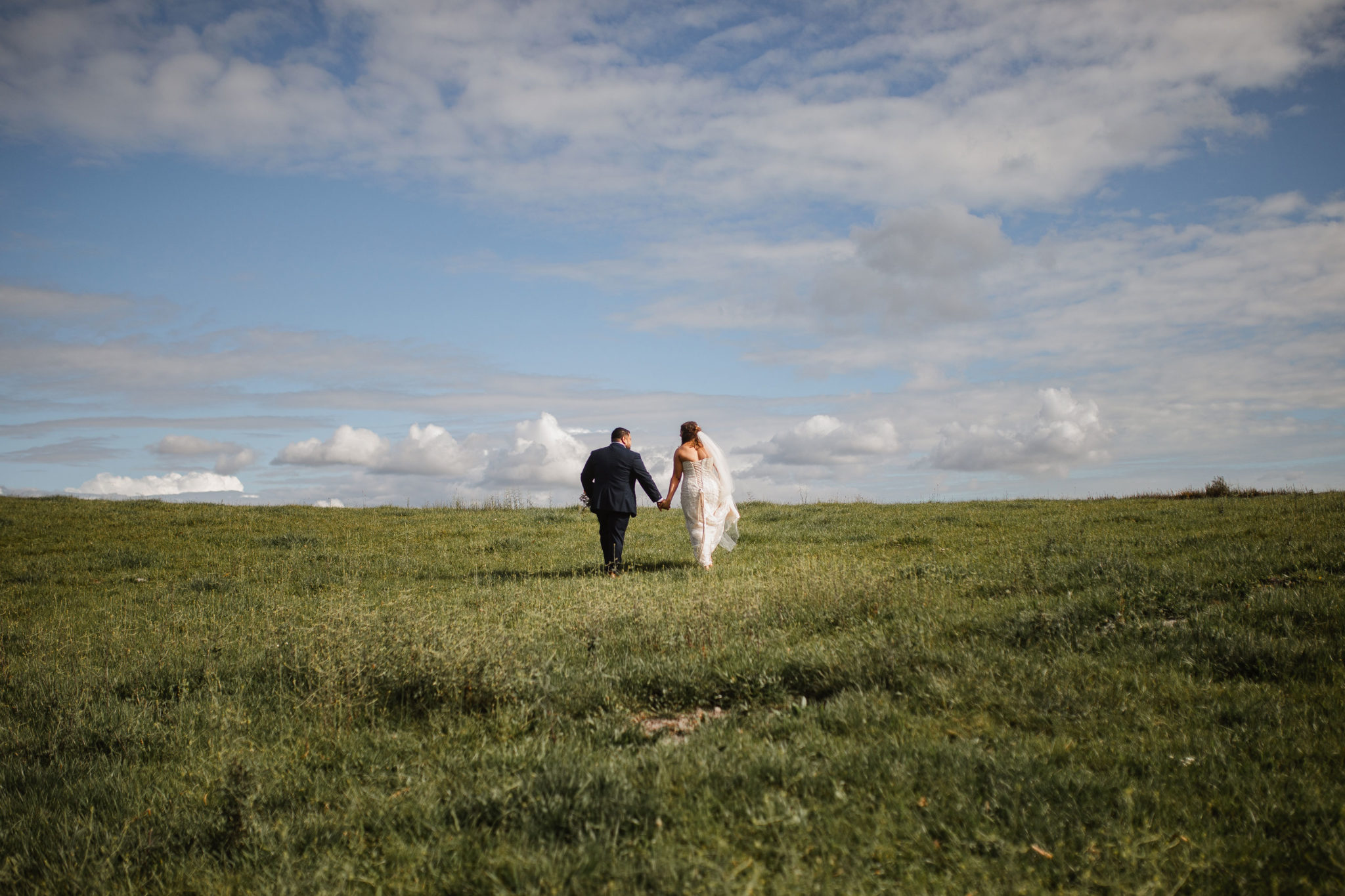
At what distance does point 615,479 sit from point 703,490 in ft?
5.64

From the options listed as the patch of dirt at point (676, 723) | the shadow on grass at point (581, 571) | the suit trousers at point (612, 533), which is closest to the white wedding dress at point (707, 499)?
the shadow on grass at point (581, 571)

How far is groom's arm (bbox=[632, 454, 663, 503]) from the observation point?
14.1 m

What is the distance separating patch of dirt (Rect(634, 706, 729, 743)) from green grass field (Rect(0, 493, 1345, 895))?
0.16ft

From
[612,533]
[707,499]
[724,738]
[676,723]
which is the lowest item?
[676,723]

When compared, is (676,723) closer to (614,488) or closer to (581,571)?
(614,488)

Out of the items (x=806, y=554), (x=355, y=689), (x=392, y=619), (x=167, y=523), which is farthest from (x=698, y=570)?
(x=167, y=523)

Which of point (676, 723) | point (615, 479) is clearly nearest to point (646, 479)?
point (615, 479)

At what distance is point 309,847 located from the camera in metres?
4.04

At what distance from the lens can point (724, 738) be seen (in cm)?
490

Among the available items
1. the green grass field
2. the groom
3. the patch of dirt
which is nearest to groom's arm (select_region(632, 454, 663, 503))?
the groom

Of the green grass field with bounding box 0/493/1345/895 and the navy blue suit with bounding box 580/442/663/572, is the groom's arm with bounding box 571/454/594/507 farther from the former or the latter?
the green grass field with bounding box 0/493/1345/895

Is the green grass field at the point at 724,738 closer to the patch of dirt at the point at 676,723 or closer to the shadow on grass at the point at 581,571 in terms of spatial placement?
the patch of dirt at the point at 676,723

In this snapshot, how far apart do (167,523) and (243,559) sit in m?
7.48

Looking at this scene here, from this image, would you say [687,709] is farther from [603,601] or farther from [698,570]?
[698,570]
